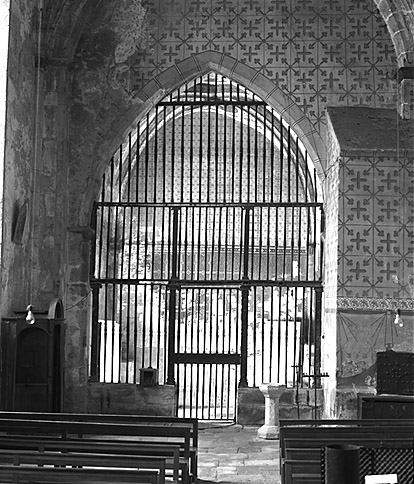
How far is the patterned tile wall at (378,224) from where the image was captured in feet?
43.0

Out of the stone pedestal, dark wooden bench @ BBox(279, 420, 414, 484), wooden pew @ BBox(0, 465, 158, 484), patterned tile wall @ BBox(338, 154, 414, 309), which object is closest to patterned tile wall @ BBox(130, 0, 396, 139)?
patterned tile wall @ BBox(338, 154, 414, 309)

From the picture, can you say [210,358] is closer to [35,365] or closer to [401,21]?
[35,365]

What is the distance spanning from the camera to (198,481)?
9641 millimetres

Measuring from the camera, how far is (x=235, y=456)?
1151cm

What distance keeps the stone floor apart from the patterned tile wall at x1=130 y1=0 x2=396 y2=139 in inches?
216

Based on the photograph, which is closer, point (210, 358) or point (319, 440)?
point (319, 440)

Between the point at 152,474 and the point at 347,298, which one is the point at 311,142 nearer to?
the point at 347,298

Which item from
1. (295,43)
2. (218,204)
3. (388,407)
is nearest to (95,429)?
(388,407)

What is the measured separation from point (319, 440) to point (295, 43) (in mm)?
9355

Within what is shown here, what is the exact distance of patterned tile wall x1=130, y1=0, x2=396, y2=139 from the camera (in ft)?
48.9

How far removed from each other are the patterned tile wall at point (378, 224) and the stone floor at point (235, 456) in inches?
111

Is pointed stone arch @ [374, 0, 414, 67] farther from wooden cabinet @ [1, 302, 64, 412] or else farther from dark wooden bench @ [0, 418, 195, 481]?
dark wooden bench @ [0, 418, 195, 481]

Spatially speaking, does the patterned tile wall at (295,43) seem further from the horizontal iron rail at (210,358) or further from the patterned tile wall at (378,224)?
the horizontal iron rail at (210,358)

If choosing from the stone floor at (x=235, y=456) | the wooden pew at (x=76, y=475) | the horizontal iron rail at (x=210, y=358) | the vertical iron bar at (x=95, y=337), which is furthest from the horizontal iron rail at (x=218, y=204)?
the wooden pew at (x=76, y=475)
